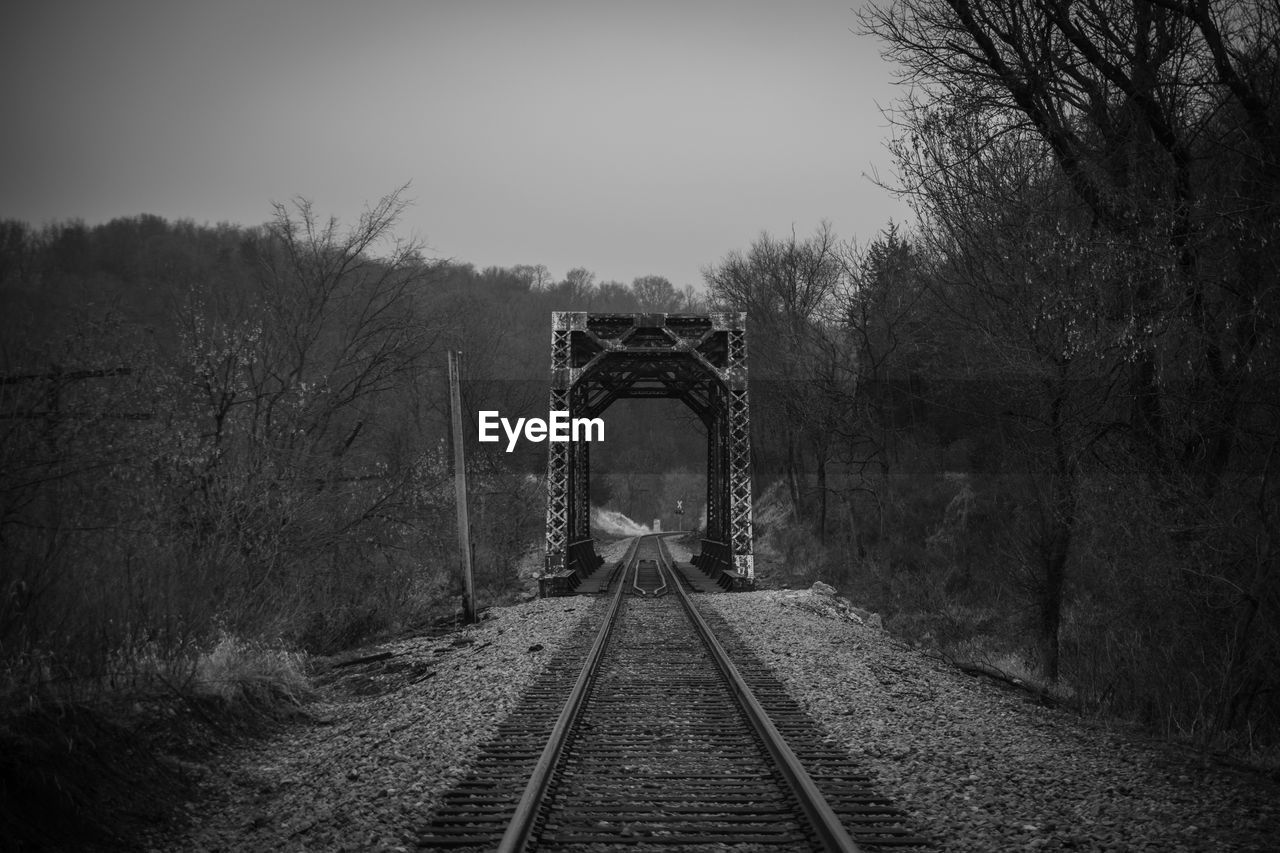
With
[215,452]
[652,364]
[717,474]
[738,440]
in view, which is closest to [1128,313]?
[215,452]

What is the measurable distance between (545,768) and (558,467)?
14404 millimetres

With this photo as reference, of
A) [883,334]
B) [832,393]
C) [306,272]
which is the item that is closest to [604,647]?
[306,272]

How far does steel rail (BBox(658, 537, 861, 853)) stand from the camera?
4.27 metres

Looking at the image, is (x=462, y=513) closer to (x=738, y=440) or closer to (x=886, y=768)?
(x=738, y=440)

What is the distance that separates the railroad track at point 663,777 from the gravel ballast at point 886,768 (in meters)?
0.23

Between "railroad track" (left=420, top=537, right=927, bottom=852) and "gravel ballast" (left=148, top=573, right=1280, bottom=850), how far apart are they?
230 mm

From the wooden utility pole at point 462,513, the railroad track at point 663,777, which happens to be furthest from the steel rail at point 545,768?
the wooden utility pole at point 462,513

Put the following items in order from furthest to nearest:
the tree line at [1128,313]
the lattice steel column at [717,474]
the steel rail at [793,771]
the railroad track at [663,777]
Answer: the lattice steel column at [717,474] < the tree line at [1128,313] < the railroad track at [663,777] < the steel rail at [793,771]

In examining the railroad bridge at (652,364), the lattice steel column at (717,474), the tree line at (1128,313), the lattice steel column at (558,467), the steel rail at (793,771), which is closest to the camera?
the steel rail at (793,771)

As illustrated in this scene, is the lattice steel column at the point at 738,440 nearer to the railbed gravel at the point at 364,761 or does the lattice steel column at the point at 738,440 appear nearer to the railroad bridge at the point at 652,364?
the railroad bridge at the point at 652,364

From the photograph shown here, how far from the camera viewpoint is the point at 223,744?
655 centimetres

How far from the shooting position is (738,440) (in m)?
19.9

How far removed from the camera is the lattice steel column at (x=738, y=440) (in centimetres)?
1967

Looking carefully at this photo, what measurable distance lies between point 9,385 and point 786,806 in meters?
5.88
